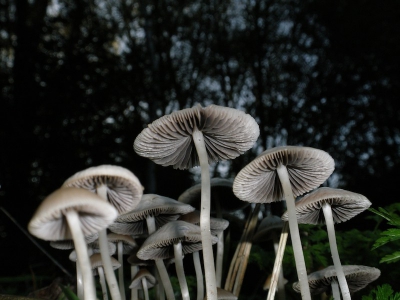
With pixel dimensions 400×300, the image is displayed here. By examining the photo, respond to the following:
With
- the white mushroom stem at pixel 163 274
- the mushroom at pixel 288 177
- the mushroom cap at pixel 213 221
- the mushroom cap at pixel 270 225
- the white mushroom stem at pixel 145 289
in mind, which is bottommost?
the white mushroom stem at pixel 145 289

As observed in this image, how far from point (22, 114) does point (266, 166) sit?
6.36m

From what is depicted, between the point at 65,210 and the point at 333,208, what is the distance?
1.56 meters

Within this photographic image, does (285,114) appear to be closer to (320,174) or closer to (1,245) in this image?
(1,245)

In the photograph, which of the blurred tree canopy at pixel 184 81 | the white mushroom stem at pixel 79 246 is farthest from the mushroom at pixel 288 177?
the blurred tree canopy at pixel 184 81

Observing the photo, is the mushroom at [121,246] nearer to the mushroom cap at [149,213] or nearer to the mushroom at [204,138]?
the mushroom cap at [149,213]

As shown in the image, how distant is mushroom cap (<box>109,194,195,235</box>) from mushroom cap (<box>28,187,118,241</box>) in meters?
0.70

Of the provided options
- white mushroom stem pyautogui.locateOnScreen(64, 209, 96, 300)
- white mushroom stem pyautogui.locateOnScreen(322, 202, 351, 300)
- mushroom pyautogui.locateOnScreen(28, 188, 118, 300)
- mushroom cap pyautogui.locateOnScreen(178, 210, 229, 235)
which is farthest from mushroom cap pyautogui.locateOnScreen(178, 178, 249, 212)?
white mushroom stem pyautogui.locateOnScreen(64, 209, 96, 300)

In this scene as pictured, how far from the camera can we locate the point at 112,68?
9.20m

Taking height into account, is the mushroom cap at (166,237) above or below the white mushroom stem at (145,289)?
above

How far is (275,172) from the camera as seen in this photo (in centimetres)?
223

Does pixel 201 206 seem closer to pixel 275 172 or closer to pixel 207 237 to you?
pixel 207 237

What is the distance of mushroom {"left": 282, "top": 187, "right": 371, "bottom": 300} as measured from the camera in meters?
1.89

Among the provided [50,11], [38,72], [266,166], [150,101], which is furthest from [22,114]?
[266,166]

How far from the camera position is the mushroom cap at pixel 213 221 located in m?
2.42
